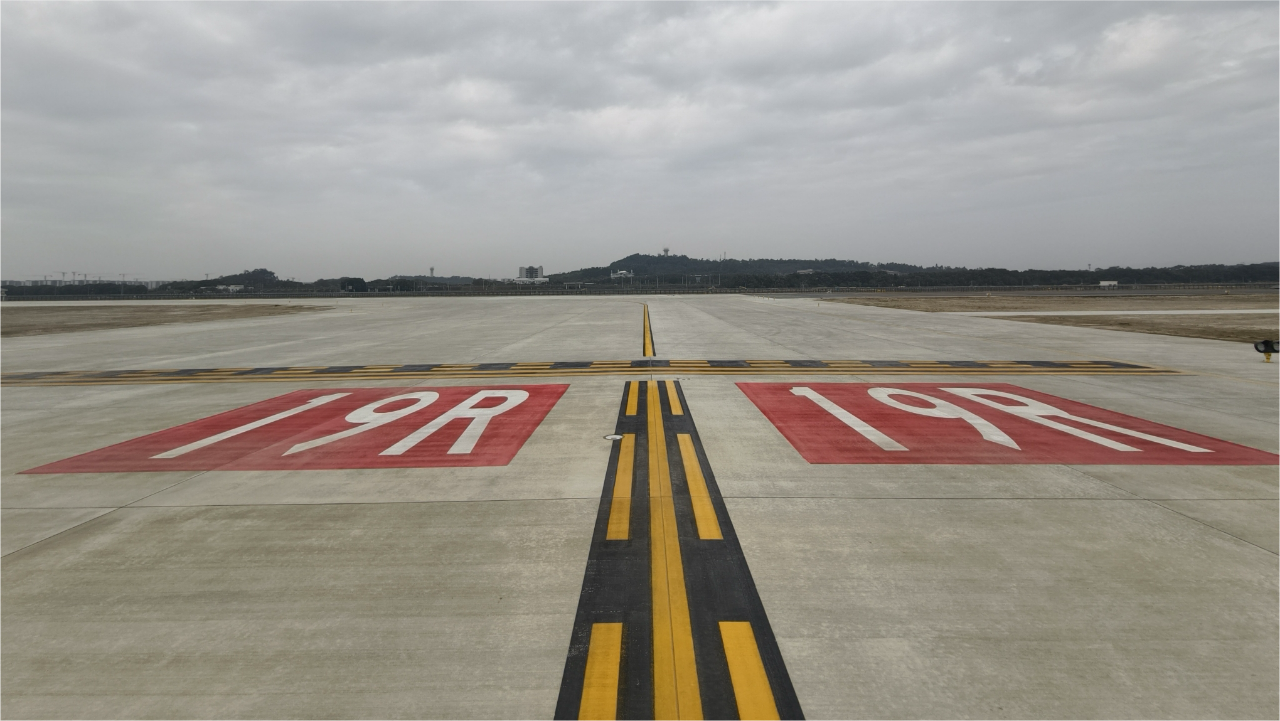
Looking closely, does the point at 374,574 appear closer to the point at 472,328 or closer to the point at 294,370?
the point at 294,370

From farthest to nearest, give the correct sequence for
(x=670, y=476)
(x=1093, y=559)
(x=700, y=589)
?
1. (x=670, y=476)
2. (x=1093, y=559)
3. (x=700, y=589)

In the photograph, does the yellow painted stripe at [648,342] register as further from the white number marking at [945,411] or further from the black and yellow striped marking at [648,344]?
the white number marking at [945,411]

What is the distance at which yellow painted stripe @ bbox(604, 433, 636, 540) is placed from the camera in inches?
202

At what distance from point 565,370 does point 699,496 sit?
8.83m

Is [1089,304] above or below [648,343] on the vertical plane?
above

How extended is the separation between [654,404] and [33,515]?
7646 millimetres

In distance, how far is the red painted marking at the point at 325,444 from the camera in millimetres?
7188

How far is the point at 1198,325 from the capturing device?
26453 millimetres

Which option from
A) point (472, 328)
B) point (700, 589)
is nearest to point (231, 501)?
point (700, 589)

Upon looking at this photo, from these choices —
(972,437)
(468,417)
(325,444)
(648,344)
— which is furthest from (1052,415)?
(648,344)

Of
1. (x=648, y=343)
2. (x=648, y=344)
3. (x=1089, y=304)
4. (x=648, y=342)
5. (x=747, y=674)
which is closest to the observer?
(x=747, y=674)

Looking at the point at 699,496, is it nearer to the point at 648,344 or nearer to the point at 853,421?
the point at 853,421

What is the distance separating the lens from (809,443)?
787 centimetres

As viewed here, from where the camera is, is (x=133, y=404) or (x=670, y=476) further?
(x=133, y=404)
